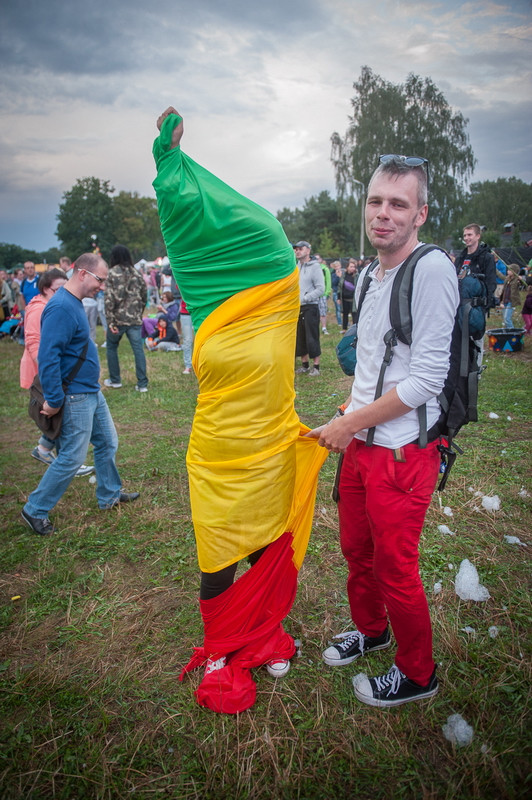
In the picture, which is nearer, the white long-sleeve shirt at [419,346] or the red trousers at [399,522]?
the white long-sleeve shirt at [419,346]

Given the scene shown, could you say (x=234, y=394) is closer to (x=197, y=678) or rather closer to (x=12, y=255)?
(x=197, y=678)

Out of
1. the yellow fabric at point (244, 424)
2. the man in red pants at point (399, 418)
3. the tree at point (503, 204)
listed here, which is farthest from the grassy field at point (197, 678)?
the tree at point (503, 204)

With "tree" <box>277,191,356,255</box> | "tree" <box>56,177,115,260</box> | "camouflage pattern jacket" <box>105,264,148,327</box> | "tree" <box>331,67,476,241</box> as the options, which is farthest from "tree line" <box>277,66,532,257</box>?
"tree" <box>56,177,115,260</box>

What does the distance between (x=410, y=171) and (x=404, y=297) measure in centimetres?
47

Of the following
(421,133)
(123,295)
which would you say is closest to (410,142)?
(421,133)

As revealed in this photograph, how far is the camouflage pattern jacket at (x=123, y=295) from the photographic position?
24.9ft

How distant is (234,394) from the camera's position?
188cm

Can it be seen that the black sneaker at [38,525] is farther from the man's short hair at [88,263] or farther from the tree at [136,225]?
the tree at [136,225]

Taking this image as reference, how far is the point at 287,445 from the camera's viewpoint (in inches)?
80.4

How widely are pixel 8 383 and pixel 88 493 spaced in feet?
20.1

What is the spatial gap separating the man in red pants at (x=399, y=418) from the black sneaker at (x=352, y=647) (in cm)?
31

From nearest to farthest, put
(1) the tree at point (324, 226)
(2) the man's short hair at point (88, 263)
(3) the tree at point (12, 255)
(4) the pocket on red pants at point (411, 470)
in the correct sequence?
(4) the pocket on red pants at point (411, 470) → (2) the man's short hair at point (88, 263) → (1) the tree at point (324, 226) → (3) the tree at point (12, 255)

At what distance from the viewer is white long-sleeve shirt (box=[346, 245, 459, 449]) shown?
62.9 inches

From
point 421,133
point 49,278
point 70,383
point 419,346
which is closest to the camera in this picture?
point 419,346
